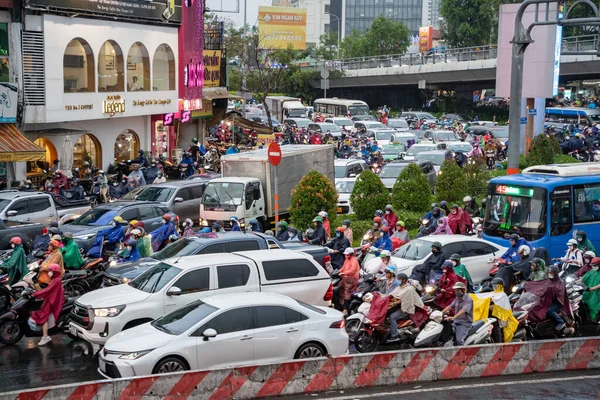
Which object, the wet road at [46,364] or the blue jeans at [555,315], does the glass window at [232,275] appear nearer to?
the wet road at [46,364]

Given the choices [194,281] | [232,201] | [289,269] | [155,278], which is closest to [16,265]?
[155,278]

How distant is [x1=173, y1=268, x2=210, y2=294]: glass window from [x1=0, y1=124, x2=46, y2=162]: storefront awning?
15743mm

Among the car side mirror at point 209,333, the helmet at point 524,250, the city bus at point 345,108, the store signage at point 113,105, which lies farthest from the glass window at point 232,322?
the city bus at point 345,108

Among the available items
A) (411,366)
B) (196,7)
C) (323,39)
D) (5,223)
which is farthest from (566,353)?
(323,39)

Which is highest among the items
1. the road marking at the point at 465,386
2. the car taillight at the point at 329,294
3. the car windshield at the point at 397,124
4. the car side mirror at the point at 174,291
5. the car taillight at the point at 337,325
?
the car windshield at the point at 397,124

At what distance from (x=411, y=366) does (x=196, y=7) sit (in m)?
32.6

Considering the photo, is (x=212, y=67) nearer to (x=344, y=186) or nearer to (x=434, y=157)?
(x=434, y=157)

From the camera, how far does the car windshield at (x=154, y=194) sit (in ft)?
81.4

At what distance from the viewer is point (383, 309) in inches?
540

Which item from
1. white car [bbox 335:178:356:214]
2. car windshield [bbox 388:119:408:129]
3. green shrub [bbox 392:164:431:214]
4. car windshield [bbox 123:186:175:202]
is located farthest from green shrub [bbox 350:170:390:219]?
car windshield [bbox 388:119:408:129]

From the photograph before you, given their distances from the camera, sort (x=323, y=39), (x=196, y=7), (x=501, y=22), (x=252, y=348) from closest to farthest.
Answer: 1. (x=252, y=348)
2. (x=501, y=22)
3. (x=196, y=7)
4. (x=323, y=39)

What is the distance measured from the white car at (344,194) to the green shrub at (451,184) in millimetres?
2709

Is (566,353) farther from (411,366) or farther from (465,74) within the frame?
(465,74)

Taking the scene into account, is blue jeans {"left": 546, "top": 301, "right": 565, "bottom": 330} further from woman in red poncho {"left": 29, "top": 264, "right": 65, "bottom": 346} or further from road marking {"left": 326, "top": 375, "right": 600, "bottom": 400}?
woman in red poncho {"left": 29, "top": 264, "right": 65, "bottom": 346}
